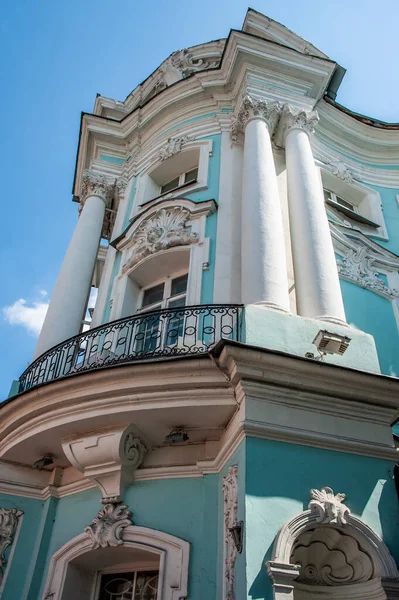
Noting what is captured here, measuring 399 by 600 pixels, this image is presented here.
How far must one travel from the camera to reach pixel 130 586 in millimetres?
7621

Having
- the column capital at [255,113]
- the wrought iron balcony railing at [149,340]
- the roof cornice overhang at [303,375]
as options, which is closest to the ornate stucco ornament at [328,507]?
the roof cornice overhang at [303,375]

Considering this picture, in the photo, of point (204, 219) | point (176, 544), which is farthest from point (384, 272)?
point (176, 544)

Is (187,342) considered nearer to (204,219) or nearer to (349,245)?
(204,219)

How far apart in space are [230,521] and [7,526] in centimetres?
415

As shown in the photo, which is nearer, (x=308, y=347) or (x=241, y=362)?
(x=241, y=362)

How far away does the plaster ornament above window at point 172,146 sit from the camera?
13110mm

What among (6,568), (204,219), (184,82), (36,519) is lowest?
(6,568)

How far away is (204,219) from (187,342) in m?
3.39

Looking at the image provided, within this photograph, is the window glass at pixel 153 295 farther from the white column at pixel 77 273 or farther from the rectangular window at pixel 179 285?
the white column at pixel 77 273

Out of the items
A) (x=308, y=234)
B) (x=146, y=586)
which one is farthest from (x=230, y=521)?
(x=308, y=234)

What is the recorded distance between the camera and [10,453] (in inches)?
340

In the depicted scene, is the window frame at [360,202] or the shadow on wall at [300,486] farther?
the window frame at [360,202]

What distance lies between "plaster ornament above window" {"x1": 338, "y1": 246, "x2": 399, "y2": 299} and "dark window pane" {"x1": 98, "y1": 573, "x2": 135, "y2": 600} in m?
7.17

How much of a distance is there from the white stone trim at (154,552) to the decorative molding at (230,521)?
769 mm
